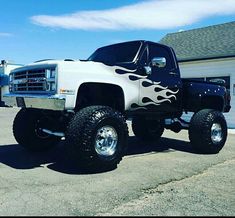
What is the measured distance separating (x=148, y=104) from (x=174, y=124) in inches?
63.3

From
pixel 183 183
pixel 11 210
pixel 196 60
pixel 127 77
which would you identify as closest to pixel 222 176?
pixel 183 183

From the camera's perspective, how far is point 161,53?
8148mm

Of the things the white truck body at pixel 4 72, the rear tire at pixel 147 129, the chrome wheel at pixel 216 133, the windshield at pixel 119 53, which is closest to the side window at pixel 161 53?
the windshield at pixel 119 53

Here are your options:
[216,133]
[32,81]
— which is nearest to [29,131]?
[32,81]

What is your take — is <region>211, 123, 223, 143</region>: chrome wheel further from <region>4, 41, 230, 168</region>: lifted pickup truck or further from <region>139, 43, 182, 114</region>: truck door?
<region>139, 43, 182, 114</region>: truck door

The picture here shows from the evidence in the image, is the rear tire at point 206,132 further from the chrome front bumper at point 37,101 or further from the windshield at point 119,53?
the chrome front bumper at point 37,101

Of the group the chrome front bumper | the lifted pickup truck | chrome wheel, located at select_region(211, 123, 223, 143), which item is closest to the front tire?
the lifted pickup truck

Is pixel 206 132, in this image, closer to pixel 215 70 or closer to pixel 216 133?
pixel 216 133

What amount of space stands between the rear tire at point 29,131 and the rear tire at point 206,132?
10.8 ft

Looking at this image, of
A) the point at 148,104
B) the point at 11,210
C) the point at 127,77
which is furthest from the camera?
the point at 148,104

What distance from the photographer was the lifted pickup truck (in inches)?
232

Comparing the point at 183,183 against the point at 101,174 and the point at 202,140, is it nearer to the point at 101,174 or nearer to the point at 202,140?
the point at 101,174

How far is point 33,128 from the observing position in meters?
7.74

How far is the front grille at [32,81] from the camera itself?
609 centimetres
